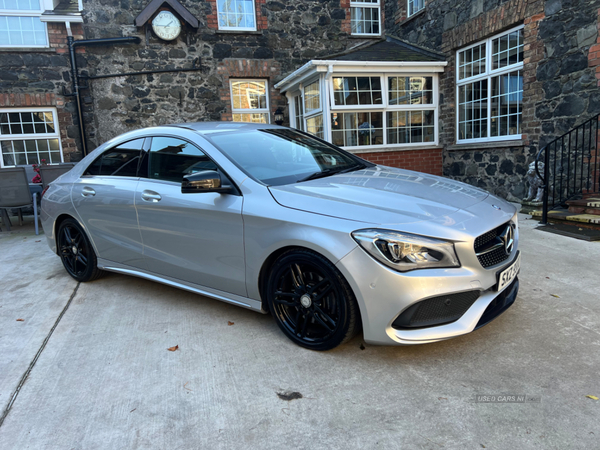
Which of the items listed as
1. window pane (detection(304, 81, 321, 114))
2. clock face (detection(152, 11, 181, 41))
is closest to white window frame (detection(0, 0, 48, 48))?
clock face (detection(152, 11, 181, 41))

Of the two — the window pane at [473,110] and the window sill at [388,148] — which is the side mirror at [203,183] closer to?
the window sill at [388,148]

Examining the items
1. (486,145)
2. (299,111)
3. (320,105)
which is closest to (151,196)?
(320,105)

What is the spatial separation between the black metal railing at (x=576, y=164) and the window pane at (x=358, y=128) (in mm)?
3579

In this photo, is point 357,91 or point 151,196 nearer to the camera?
point 151,196

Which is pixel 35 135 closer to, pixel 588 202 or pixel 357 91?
pixel 357 91

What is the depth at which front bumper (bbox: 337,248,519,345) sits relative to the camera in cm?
229

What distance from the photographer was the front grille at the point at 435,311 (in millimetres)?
2338

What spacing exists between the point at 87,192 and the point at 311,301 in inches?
102

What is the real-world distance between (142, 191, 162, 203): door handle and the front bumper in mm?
1717

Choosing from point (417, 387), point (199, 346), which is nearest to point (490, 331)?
point (417, 387)

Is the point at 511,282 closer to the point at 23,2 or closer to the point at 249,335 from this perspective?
the point at 249,335

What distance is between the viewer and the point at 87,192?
4031mm

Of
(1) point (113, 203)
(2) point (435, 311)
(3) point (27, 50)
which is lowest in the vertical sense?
(2) point (435, 311)

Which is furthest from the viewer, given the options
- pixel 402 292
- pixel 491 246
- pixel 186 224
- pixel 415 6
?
Answer: pixel 415 6
